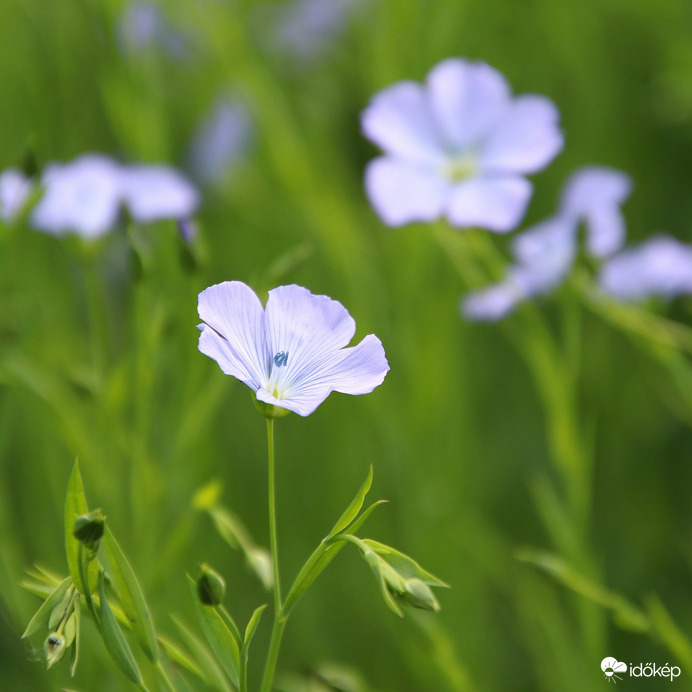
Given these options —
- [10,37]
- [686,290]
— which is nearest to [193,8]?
[10,37]

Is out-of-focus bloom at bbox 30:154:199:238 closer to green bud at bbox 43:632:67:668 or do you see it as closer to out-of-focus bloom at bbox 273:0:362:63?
green bud at bbox 43:632:67:668

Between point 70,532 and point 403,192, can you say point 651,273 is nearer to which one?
point 403,192

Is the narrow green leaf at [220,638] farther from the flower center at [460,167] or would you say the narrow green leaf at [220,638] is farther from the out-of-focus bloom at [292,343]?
the flower center at [460,167]

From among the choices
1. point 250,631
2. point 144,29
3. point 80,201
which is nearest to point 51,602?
point 250,631

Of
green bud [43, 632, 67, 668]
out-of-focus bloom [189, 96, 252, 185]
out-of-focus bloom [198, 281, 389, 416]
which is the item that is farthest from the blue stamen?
out-of-focus bloom [189, 96, 252, 185]

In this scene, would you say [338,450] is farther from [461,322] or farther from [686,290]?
[686,290]

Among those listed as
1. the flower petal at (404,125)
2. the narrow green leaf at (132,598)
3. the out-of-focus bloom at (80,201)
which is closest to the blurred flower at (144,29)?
the out-of-focus bloom at (80,201)

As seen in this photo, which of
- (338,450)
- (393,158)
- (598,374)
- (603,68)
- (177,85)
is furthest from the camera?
(177,85)
